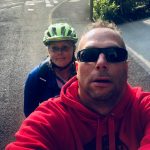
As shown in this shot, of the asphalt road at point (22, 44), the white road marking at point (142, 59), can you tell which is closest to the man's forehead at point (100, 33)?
the asphalt road at point (22, 44)

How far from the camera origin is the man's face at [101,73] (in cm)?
300

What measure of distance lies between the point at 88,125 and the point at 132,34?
45.1ft

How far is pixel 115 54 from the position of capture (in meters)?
3.09

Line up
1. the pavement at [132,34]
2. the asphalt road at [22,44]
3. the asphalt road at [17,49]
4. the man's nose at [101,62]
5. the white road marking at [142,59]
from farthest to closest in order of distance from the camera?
the white road marking at [142,59], the pavement at [132,34], the asphalt road at [22,44], the asphalt road at [17,49], the man's nose at [101,62]

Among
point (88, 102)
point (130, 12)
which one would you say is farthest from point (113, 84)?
point (130, 12)

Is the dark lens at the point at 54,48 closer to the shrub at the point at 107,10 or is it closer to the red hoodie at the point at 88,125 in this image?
the red hoodie at the point at 88,125

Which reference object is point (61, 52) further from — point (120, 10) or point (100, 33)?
point (120, 10)

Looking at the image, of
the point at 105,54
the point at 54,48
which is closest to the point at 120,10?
the point at 54,48

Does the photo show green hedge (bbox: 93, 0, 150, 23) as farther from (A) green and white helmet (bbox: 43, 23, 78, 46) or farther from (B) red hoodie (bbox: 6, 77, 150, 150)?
(B) red hoodie (bbox: 6, 77, 150, 150)

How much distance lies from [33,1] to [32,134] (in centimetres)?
2668

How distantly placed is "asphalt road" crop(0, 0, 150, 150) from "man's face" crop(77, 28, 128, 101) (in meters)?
4.70

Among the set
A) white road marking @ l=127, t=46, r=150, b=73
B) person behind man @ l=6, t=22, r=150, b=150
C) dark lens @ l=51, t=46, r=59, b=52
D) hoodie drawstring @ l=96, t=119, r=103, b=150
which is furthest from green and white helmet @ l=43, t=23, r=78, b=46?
white road marking @ l=127, t=46, r=150, b=73

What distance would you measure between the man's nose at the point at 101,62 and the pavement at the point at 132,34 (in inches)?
72.0

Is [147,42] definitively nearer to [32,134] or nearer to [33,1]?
[32,134]
